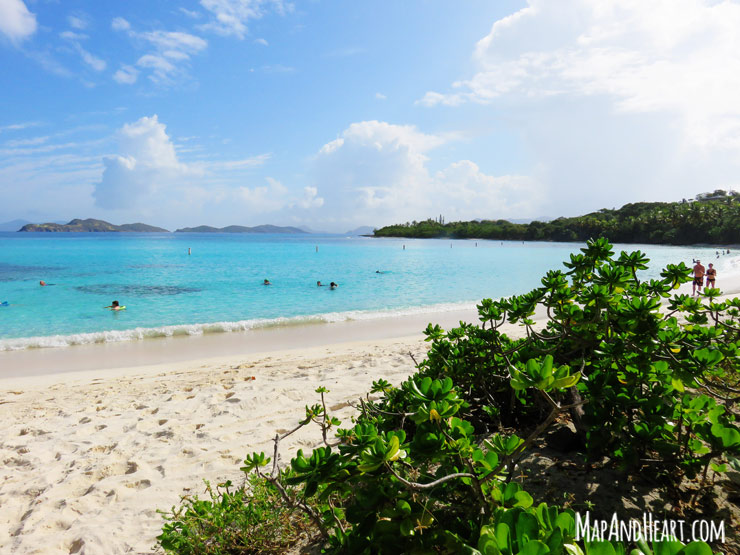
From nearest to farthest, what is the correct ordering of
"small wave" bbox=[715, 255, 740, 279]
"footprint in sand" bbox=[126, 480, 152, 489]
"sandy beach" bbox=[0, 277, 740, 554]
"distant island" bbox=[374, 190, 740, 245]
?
"sandy beach" bbox=[0, 277, 740, 554] < "footprint in sand" bbox=[126, 480, 152, 489] < "small wave" bbox=[715, 255, 740, 279] < "distant island" bbox=[374, 190, 740, 245]

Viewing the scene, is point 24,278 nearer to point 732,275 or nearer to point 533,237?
point 732,275

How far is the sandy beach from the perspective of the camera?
285 centimetres

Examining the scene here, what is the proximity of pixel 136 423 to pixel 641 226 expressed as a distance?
8699 centimetres

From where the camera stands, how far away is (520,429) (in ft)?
9.27

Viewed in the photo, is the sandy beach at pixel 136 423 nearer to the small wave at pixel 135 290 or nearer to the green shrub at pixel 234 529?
the green shrub at pixel 234 529

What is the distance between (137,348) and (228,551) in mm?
9785

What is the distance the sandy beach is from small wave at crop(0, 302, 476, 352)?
1.07 metres

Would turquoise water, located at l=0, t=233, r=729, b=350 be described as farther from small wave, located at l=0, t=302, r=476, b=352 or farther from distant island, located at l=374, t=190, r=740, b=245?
distant island, located at l=374, t=190, r=740, b=245

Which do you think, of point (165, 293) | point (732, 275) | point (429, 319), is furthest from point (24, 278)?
point (732, 275)

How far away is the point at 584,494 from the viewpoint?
2.01 metres

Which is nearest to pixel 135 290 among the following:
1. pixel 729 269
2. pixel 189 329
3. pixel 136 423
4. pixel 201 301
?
pixel 201 301

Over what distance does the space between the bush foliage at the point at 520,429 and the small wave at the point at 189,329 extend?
1058 cm

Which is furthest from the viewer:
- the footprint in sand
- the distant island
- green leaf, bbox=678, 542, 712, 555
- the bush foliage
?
the distant island

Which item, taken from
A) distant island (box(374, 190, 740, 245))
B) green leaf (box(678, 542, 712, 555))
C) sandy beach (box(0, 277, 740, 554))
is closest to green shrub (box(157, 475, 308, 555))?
sandy beach (box(0, 277, 740, 554))
